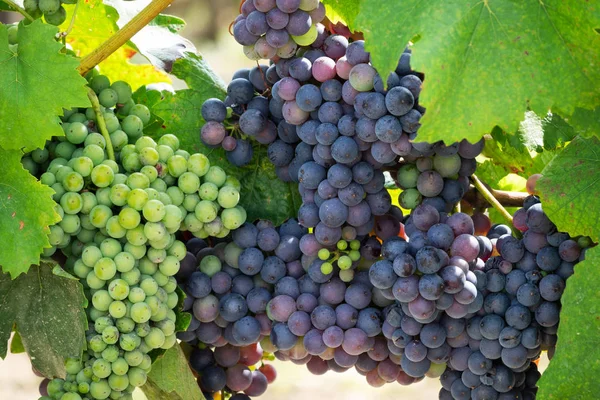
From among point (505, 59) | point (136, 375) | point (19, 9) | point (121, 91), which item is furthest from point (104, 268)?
point (505, 59)

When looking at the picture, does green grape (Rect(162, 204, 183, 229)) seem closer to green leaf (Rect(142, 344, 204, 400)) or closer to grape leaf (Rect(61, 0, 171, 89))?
green leaf (Rect(142, 344, 204, 400))

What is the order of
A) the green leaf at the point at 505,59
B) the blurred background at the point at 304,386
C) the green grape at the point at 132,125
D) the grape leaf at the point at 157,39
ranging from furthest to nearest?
the blurred background at the point at 304,386, the grape leaf at the point at 157,39, the green grape at the point at 132,125, the green leaf at the point at 505,59

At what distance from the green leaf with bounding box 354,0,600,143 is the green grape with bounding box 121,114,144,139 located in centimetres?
37

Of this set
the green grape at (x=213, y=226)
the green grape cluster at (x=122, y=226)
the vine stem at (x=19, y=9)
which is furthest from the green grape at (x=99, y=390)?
the vine stem at (x=19, y=9)

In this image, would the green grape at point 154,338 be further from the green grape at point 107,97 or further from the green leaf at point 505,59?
the green leaf at point 505,59

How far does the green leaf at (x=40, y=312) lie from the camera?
93 cm

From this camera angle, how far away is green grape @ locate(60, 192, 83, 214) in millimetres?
897

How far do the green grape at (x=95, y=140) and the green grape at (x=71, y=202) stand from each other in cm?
7

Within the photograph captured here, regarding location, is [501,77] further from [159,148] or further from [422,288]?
[159,148]

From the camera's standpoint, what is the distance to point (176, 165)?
0.95 meters

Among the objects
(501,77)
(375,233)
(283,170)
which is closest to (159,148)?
(283,170)

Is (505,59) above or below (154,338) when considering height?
above

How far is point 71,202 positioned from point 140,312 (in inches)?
5.5

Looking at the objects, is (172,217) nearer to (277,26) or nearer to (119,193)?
(119,193)
